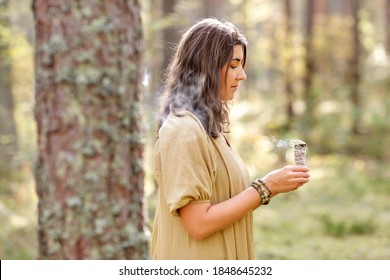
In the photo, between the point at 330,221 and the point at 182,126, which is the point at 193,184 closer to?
the point at 182,126

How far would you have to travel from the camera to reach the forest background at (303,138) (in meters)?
8.10

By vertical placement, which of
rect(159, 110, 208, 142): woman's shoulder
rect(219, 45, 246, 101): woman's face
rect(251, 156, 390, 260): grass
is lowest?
rect(251, 156, 390, 260): grass

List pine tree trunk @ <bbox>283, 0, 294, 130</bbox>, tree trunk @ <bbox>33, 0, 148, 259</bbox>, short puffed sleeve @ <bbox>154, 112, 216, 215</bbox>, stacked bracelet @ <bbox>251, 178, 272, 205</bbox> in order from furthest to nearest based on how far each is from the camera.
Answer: pine tree trunk @ <bbox>283, 0, 294, 130</bbox>
tree trunk @ <bbox>33, 0, 148, 259</bbox>
stacked bracelet @ <bbox>251, 178, 272, 205</bbox>
short puffed sleeve @ <bbox>154, 112, 216, 215</bbox>

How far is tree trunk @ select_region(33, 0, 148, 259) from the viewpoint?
140 inches

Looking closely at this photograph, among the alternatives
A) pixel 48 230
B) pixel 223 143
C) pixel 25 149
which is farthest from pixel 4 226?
pixel 25 149

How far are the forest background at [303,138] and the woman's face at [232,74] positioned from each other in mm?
284

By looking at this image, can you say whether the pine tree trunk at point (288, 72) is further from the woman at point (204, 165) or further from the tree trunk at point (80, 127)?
the woman at point (204, 165)

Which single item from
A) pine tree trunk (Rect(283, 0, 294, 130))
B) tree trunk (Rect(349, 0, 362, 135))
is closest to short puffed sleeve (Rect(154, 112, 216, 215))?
tree trunk (Rect(349, 0, 362, 135))

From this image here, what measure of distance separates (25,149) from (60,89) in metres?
11.9

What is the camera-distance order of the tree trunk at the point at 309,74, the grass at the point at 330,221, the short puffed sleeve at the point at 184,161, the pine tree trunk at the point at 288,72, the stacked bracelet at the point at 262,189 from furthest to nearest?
the pine tree trunk at the point at 288,72 → the tree trunk at the point at 309,74 → the grass at the point at 330,221 → the stacked bracelet at the point at 262,189 → the short puffed sleeve at the point at 184,161

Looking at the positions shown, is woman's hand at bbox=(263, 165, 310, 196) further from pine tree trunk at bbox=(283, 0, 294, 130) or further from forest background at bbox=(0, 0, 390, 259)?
pine tree trunk at bbox=(283, 0, 294, 130)

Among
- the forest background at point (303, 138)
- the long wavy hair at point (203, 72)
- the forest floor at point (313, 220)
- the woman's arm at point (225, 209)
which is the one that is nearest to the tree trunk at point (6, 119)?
the forest background at point (303, 138)

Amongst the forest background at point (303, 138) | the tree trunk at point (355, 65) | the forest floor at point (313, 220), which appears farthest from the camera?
the tree trunk at point (355, 65)
